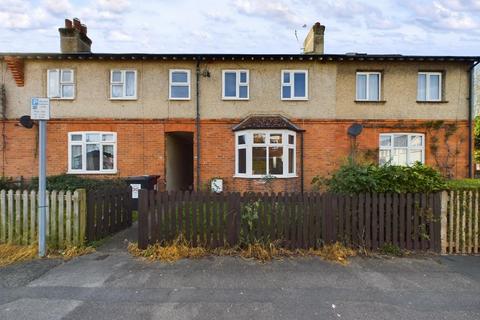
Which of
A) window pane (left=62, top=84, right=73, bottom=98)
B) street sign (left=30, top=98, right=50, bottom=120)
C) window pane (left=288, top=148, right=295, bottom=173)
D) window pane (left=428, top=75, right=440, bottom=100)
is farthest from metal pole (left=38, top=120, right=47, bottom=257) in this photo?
window pane (left=428, top=75, right=440, bottom=100)

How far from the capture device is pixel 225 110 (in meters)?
12.4

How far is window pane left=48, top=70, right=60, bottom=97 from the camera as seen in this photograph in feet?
40.3

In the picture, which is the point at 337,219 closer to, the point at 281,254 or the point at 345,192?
the point at 345,192

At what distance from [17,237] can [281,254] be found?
5.31 metres

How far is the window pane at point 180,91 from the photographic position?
12.4 m

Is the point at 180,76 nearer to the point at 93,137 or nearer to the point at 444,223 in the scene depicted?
the point at 93,137

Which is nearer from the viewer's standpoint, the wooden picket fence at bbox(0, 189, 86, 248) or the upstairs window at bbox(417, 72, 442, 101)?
the wooden picket fence at bbox(0, 189, 86, 248)

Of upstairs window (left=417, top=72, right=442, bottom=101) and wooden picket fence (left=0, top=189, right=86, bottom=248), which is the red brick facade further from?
wooden picket fence (left=0, top=189, right=86, bottom=248)

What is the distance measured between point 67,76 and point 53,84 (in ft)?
2.33

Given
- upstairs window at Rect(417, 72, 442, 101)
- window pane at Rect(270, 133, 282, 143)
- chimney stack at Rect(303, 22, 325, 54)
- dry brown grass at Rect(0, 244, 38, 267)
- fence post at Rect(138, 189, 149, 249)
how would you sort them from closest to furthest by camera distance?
1. dry brown grass at Rect(0, 244, 38, 267)
2. fence post at Rect(138, 189, 149, 249)
3. window pane at Rect(270, 133, 282, 143)
4. upstairs window at Rect(417, 72, 442, 101)
5. chimney stack at Rect(303, 22, 325, 54)

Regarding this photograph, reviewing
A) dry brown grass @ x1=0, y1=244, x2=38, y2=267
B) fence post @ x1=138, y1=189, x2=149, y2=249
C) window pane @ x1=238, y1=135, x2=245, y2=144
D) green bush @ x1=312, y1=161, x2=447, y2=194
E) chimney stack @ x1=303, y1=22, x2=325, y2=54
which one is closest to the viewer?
dry brown grass @ x1=0, y1=244, x2=38, y2=267

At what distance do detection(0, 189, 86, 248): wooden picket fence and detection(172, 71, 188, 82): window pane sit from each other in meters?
7.89

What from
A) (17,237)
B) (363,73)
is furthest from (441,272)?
(363,73)

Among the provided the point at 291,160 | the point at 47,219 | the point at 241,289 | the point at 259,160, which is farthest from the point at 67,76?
the point at 241,289
